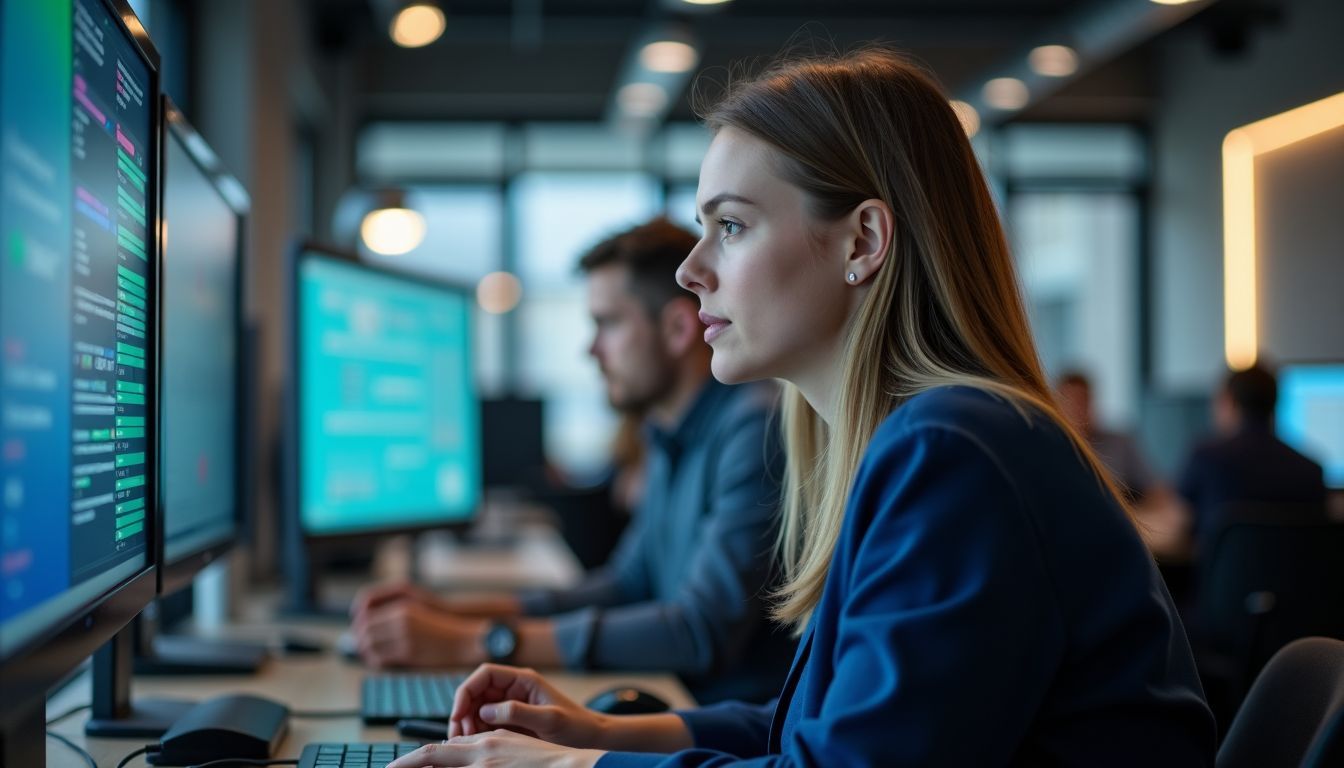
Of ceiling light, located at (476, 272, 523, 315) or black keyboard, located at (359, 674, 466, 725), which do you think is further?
ceiling light, located at (476, 272, 523, 315)

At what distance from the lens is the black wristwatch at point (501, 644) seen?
1614 mm

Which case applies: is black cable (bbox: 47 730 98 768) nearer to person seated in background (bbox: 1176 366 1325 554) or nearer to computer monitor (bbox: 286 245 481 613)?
computer monitor (bbox: 286 245 481 613)

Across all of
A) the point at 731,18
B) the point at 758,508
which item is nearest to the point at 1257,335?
the point at 731,18

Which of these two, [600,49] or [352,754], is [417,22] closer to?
[600,49]

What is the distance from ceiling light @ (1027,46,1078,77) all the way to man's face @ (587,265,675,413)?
4100 millimetres

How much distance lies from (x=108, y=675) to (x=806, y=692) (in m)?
0.73

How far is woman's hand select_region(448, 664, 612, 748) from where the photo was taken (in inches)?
41.4

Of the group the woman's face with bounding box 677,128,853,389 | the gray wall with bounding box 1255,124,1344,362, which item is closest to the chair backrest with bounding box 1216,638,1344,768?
the woman's face with bounding box 677,128,853,389

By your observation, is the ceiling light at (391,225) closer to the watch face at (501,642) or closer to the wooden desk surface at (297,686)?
the wooden desk surface at (297,686)

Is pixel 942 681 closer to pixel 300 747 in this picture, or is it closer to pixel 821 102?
pixel 821 102

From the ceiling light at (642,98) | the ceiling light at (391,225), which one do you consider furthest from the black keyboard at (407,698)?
the ceiling light at (642,98)

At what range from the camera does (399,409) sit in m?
2.09

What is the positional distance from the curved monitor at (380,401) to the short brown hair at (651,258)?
35cm

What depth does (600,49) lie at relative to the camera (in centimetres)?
709
